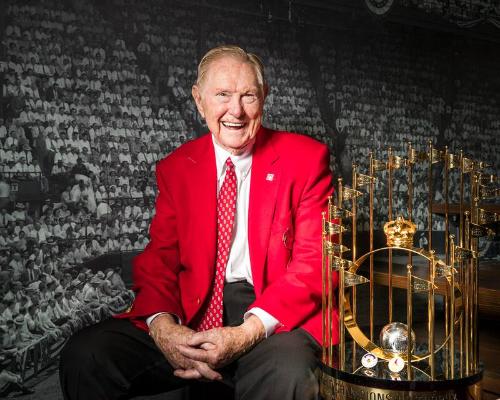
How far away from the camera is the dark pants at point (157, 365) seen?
1808 mm

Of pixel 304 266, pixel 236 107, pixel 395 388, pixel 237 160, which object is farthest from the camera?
pixel 237 160

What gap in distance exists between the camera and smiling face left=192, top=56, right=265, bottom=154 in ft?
7.19

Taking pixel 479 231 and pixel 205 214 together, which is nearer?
pixel 479 231

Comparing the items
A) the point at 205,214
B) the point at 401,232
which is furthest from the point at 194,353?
the point at 401,232

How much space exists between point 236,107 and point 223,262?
1.86 feet

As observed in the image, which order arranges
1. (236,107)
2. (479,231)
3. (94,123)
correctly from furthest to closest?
(94,123) < (236,107) < (479,231)

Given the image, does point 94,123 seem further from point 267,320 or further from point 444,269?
point 444,269

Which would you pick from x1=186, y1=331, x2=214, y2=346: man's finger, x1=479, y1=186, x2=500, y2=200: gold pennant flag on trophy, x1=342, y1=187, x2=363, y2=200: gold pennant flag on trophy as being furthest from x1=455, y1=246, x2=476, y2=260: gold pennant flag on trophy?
x1=186, y1=331, x2=214, y2=346: man's finger

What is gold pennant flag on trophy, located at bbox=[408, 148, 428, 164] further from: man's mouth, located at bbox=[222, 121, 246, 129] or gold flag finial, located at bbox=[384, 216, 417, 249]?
man's mouth, located at bbox=[222, 121, 246, 129]

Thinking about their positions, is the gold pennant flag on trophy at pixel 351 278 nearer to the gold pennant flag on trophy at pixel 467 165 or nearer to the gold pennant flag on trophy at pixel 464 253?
the gold pennant flag on trophy at pixel 464 253

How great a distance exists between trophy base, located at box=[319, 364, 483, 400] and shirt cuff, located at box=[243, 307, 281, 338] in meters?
0.33

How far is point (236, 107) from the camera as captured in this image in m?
2.18

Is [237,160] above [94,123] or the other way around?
the other way around

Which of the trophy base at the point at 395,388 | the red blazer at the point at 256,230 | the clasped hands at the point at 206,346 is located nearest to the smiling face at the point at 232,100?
the red blazer at the point at 256,230
